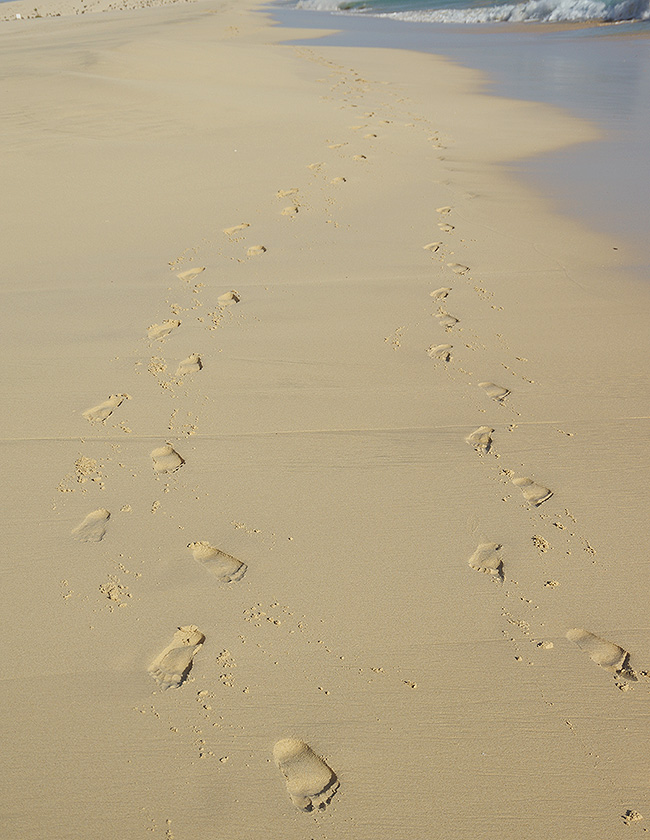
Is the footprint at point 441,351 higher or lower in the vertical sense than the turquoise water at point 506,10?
lower

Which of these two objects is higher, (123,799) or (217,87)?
(217,87)

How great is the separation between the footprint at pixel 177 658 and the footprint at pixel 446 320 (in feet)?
6.57

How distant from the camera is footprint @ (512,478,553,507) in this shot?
2.27 meters

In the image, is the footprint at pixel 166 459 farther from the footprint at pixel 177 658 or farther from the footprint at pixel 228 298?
the footprint at pixel 228 298

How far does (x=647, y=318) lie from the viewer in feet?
11.1

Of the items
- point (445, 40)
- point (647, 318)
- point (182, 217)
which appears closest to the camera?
point (647, 318)

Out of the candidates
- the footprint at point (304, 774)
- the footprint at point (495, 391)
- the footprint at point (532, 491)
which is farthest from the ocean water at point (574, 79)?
the footprint at point (304, 774)

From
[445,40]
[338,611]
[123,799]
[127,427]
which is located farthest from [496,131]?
[445,40]

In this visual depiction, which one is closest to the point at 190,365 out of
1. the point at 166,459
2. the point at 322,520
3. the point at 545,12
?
the point at 166,459

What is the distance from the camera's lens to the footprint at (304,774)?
147 cm

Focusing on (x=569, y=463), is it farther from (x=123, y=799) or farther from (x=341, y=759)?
(x=123, y=799)

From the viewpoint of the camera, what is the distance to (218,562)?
2037 millimetres

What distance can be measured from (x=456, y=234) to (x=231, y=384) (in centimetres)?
212

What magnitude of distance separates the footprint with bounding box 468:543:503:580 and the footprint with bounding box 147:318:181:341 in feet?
6.17
